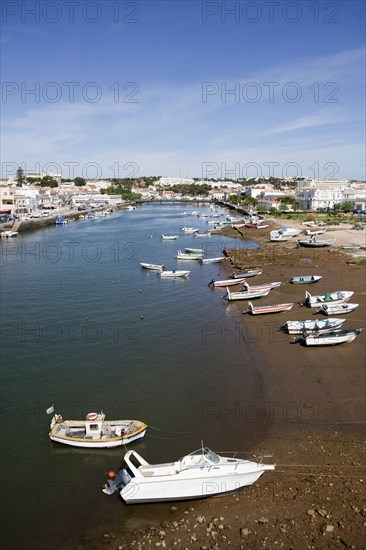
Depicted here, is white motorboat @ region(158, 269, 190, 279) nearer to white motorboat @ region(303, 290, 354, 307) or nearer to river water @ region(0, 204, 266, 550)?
river water @ region(0, 204, 266, 550)

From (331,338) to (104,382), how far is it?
1052 centimetres

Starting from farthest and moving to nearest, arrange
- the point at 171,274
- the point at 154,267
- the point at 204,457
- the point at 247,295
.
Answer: the point at 154,267 → the point at 171,274 → the point at 247,295 → the point at 204,457

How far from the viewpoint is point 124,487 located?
1100 centimetres

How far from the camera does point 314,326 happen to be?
21.5 m

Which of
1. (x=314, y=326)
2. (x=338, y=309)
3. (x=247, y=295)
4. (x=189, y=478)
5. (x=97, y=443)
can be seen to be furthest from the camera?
(x=247, y=295)

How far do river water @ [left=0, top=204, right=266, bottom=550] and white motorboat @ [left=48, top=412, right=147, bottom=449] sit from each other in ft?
1.06

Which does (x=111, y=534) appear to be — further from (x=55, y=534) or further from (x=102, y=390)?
(x=102, y=390)

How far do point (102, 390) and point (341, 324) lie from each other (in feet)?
41.0

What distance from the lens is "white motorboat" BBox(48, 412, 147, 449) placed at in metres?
13.0

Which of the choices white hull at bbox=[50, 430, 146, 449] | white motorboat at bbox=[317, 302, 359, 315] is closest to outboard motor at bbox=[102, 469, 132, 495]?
white hull at bbox=[50, 430, 146, 449]

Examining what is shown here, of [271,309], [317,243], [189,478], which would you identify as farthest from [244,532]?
[317,243]

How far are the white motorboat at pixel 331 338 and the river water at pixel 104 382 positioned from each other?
2.65 metres

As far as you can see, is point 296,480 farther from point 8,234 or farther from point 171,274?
point 8,234

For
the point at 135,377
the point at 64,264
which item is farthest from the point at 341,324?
the point at 64,264
